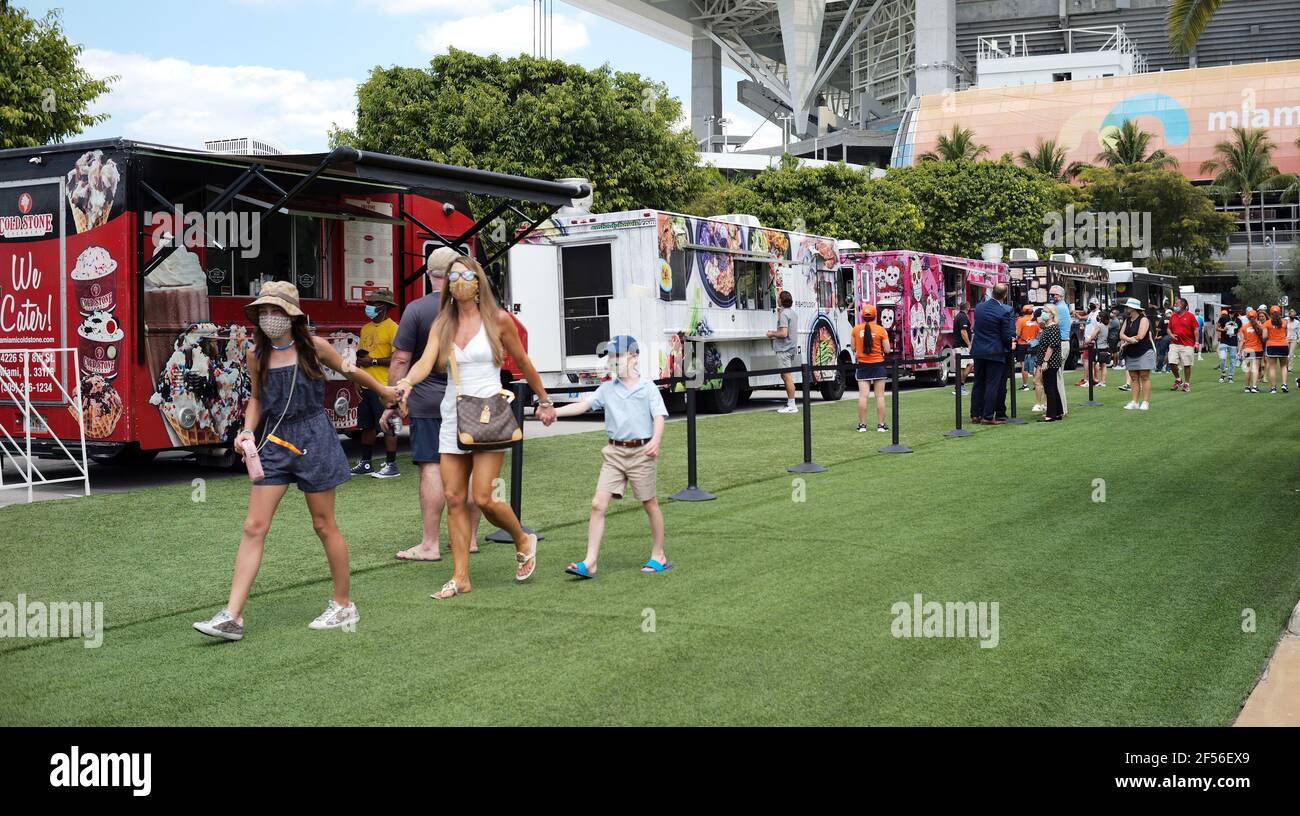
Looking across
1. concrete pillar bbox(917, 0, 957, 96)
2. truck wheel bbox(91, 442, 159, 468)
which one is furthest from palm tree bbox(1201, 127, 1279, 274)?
truck wheel bbox(91, 442, 159, 468)

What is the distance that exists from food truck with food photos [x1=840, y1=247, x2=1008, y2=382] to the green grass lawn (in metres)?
14.2

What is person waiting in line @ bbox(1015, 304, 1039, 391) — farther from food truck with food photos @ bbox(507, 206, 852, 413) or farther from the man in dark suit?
food truck with food photos @ bbox(507, 206, 852, 413)

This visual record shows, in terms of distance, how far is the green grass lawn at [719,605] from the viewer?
4848 millimetres

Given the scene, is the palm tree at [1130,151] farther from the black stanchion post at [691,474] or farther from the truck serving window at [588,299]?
the black stanchion post at [691,474]

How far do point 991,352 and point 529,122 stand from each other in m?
16.5

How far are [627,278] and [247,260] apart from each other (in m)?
6.85

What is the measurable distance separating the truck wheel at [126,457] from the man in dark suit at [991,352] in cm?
1080

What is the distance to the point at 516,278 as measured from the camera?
738 inches

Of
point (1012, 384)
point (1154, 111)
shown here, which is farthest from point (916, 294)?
point (1154, 111)

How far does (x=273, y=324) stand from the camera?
229 inches

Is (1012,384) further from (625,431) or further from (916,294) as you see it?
(625,431)

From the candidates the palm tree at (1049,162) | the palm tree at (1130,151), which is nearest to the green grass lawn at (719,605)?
the palm tree at (1049,162)
